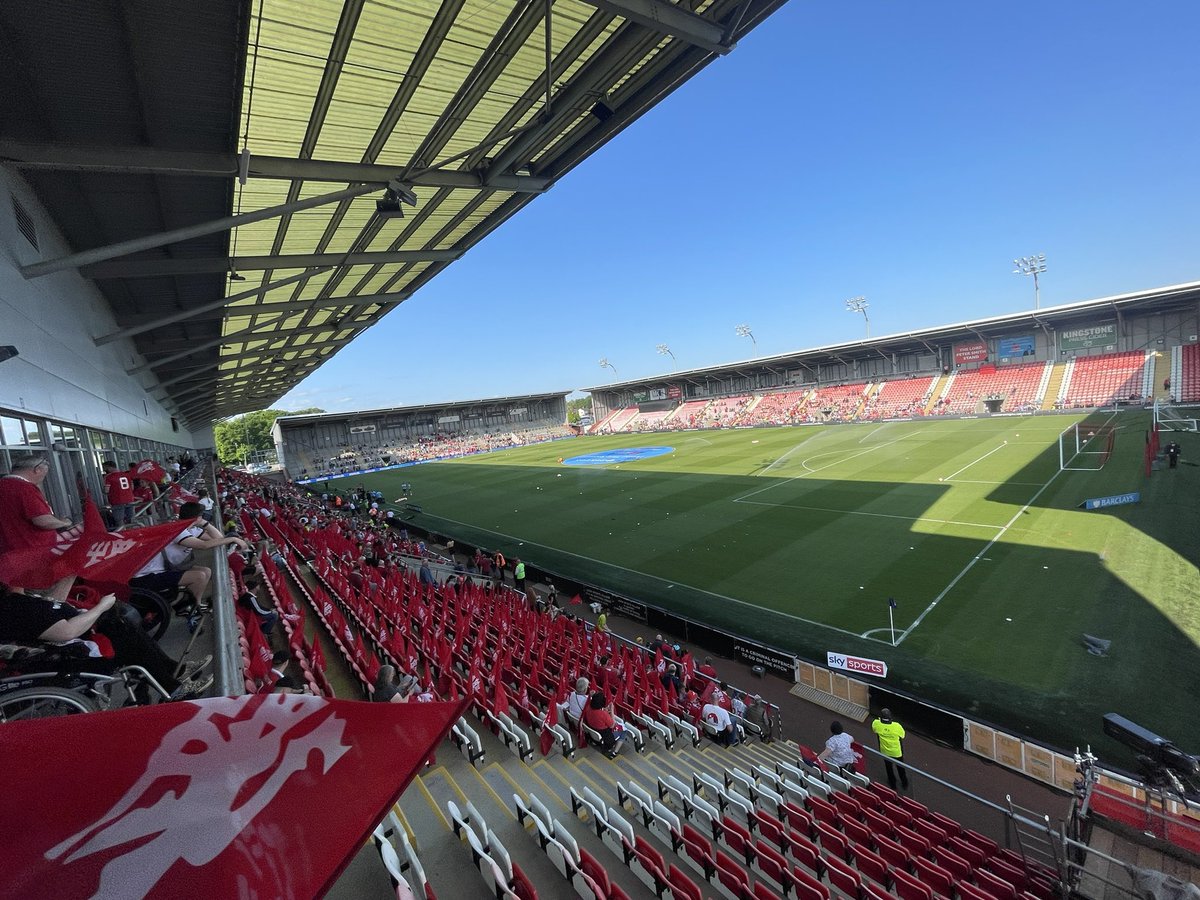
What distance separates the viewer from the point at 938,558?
1525 centimetres

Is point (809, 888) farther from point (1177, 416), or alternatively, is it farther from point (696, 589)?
point (1177, 416)

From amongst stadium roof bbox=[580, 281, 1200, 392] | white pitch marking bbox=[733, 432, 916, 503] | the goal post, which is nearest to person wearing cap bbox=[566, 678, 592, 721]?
white pitch marking bbox=[733, 432, 916, 503]

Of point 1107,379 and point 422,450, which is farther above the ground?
point 1107,379

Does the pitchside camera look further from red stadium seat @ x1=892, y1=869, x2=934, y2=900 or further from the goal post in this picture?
the goal post

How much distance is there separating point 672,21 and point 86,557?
7282 mm

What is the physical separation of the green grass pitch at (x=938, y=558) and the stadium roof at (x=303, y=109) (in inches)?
436

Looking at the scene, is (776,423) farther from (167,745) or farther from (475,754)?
(167,745)

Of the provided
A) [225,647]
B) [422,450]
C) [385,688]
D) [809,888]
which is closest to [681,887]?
[809,888]

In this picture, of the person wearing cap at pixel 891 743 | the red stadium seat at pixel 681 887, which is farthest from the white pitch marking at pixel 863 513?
the red stadium seat at pixel 681 887

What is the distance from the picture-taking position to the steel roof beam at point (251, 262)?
29.5 feet

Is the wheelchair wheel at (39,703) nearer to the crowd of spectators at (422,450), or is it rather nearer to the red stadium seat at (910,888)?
the red stadium seat at (910,888)

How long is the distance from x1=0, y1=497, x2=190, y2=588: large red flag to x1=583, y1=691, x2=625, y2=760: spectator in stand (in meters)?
5.20

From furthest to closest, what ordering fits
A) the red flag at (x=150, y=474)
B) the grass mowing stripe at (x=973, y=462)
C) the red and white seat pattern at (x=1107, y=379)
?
the red and white seat pattern at (x=1107, y=379) → the grass mowing stripe at (x=973, y=462) → the red flag at (x=150, y=474)

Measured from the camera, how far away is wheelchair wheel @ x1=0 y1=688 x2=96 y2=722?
218 cm
